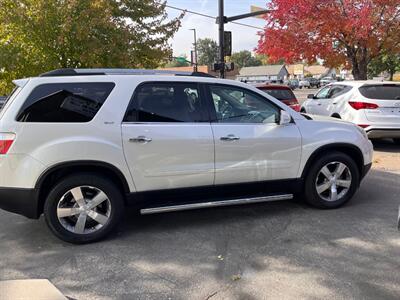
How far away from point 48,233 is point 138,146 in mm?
1490

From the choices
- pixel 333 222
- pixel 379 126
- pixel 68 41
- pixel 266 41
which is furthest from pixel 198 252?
pixel 266 41

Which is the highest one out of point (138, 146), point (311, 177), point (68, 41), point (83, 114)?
point (68, 41)

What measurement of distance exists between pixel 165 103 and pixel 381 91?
254 inches

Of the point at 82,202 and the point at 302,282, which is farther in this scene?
the point at 82,202

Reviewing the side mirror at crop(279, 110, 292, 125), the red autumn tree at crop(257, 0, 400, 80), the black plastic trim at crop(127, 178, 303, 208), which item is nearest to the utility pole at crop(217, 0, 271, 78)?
the red autumn tree at crop(257, 0, 400, 80)

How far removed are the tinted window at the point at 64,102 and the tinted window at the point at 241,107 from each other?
1259 mm

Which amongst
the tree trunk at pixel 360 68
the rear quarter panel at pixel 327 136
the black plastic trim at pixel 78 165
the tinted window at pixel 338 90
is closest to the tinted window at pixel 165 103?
the black plastic trim at pixel 78 165

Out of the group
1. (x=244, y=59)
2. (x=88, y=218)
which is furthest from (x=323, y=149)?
(x=244, y=59)

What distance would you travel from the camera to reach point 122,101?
4586 mm

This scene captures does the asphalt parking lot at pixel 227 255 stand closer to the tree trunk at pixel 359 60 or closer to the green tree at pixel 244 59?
the tree trunk at pixel 359 60

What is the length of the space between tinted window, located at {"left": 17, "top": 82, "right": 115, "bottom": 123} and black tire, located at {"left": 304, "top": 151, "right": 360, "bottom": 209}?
2.68 meters

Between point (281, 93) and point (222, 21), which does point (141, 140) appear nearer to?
point (281, 93)

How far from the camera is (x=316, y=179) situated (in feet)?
17.8

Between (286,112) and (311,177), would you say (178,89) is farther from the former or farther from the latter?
(311,177)
